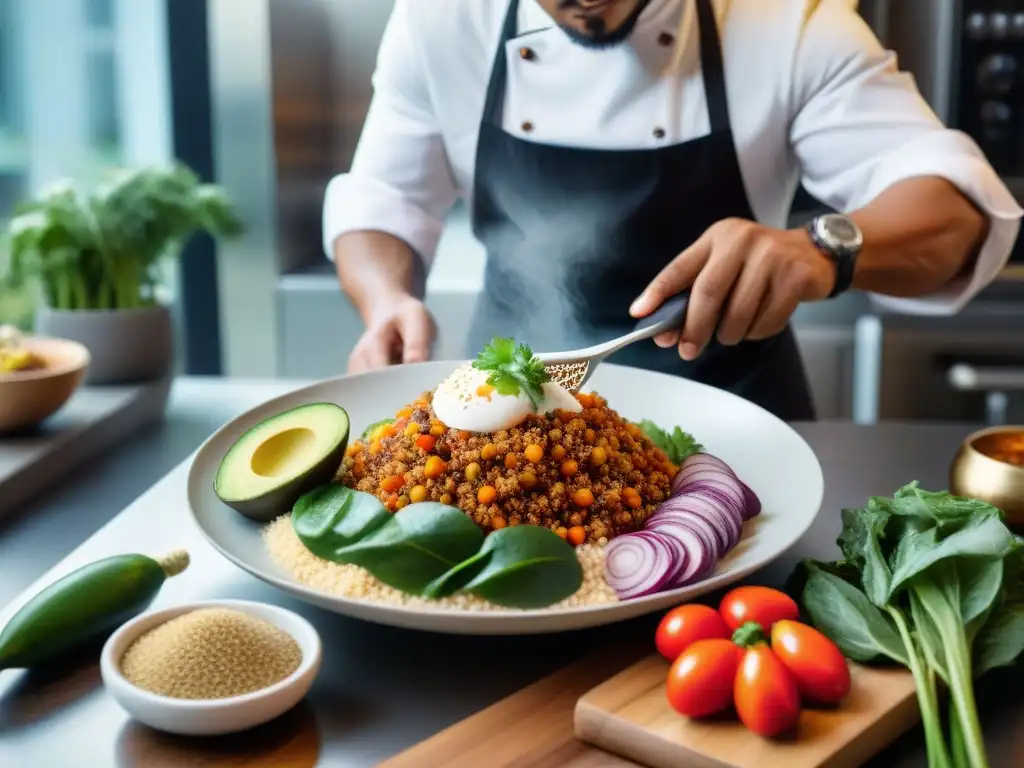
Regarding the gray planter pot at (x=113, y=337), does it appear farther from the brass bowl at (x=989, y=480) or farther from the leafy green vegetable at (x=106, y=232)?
the brass bowl at (x=989, y=480)

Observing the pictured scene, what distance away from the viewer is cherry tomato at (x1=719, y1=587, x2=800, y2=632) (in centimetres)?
89

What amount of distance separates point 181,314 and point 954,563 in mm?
2205

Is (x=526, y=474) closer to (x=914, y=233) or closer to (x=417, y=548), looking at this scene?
(x=417, y=548)

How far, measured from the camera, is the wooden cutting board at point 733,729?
2.48 ft

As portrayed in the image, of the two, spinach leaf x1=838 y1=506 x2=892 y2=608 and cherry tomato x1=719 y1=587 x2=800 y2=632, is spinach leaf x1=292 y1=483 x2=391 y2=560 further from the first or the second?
spinach leaf x1=838 y1=506 x2=892 y2=608

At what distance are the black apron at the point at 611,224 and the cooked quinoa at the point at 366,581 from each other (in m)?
0.87

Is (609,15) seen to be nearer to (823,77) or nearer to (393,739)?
(823,77)

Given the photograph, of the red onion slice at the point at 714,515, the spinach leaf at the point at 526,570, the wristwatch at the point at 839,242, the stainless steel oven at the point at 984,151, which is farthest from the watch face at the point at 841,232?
the stainless steel oven at the point at 984,151

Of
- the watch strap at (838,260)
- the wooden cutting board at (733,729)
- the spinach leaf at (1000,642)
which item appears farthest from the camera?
the watch strap at (838,260)

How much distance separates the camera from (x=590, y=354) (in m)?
1.26

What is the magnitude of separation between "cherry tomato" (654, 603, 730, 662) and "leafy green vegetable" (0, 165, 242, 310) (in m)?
1.20

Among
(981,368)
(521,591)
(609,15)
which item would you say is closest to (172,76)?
(609,15)

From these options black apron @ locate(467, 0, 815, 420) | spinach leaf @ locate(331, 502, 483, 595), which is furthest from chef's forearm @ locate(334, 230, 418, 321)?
spinach leaf @ locate(331, 502, 483, 595)

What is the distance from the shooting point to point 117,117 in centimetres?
279
